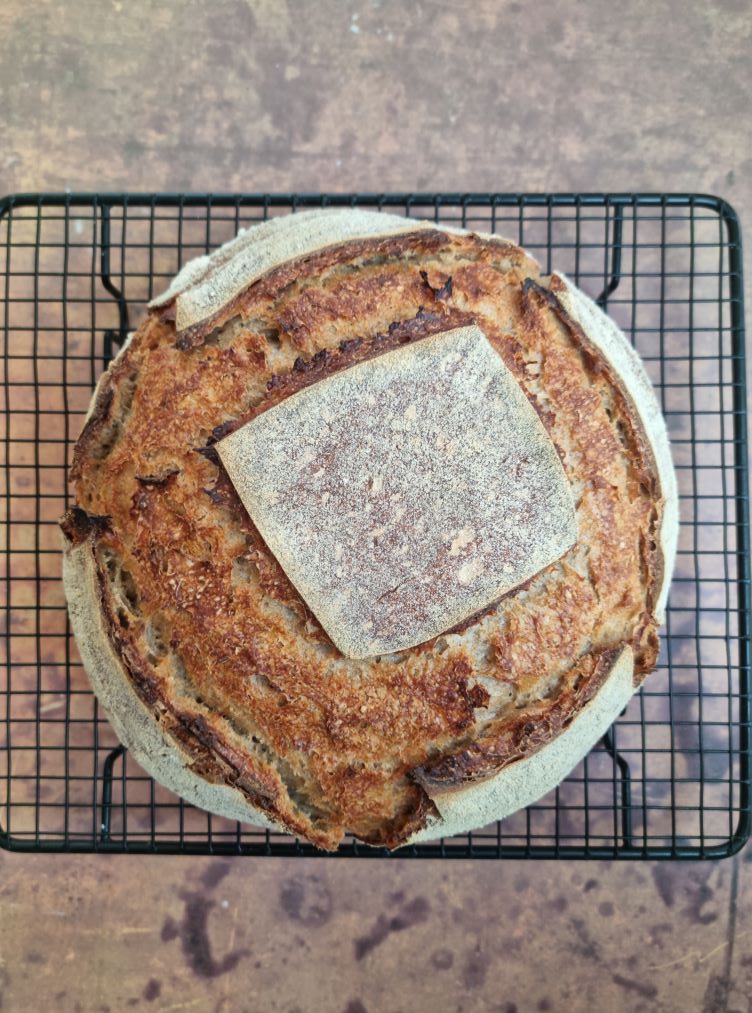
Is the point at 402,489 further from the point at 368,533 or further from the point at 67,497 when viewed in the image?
the point at 67,497

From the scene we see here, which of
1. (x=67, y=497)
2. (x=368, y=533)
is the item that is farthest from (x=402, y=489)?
(x=67, y=497)

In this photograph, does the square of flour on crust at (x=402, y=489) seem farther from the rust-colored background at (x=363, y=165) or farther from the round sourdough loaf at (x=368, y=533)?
the rust-colored background at (x=363, y=165)

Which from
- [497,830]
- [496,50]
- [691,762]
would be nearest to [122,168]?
[496,50]

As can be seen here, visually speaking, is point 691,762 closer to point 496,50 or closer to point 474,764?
point 474,764

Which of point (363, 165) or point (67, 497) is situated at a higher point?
point (363, 165)

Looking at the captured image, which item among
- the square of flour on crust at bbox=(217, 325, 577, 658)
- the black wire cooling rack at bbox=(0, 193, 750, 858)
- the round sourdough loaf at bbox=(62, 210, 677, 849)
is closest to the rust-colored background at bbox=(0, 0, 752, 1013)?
the black wire cooling rack at bbox=(0, 193, 750, 858)

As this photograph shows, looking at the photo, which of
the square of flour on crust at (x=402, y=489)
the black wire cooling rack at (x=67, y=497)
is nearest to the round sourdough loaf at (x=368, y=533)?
the square of flour on crust at (x=402, y=489)

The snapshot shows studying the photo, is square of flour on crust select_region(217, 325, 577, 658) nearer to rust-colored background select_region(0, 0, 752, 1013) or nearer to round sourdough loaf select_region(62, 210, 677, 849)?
round sourdough loaf select_region(62, 210, 677, 849)
